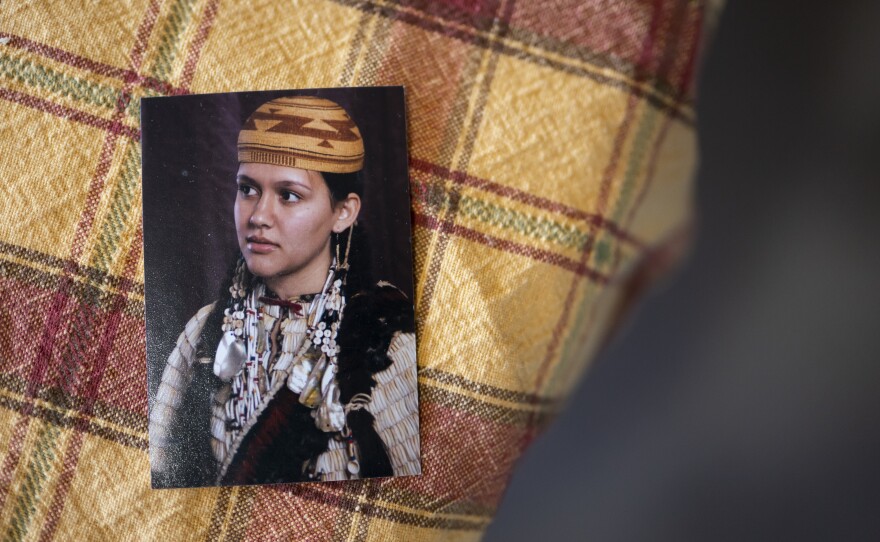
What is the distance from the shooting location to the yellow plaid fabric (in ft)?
1.19

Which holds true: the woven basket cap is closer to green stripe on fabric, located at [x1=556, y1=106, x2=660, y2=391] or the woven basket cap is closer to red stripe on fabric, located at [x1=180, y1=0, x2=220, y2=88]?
red stripe on fabric, located at [x1=180, y1=0, x2=220, y2=88]

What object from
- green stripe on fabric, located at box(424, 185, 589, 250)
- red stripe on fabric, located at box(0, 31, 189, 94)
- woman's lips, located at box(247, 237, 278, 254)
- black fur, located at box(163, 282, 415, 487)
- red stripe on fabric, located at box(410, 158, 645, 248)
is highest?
red stripe on fabric, located at box(0, 31, 189, 94)

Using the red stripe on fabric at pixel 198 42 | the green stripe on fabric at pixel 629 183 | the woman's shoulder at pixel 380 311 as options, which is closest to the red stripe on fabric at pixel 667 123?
the green stripe on fabric at pixel 629 183

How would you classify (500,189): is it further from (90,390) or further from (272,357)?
(90,390)

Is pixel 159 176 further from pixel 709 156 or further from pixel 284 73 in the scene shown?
pixel 709 156

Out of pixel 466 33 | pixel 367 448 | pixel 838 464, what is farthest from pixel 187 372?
pixel 838 464

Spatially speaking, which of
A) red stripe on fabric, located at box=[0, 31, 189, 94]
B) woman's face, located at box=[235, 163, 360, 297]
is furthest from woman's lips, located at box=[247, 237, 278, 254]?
red stripe on fabric, located at box=[0, 31, 189, 94]

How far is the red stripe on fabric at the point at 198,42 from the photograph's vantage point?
373 millimetres

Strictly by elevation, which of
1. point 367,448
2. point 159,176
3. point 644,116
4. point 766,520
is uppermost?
point 644,116

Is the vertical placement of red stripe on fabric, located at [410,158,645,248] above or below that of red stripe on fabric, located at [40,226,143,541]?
above

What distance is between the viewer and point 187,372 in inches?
14.3

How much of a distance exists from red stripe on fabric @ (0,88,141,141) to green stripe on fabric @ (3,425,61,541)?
181mm

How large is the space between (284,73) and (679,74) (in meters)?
0.25

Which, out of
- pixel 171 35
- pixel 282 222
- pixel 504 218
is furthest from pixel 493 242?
pixel 171 35
